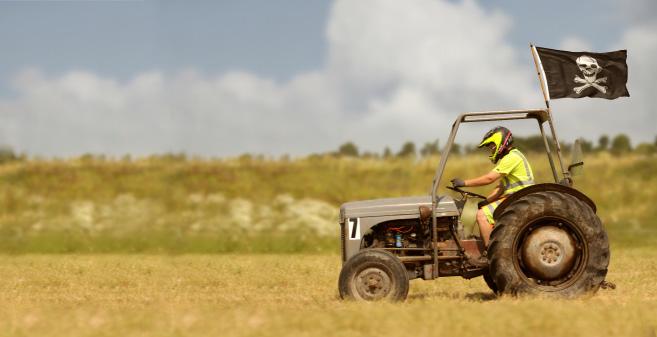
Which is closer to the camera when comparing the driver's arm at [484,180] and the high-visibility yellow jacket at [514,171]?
the driver's arm at [484,180]

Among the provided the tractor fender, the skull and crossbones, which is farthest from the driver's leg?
the skull and crossbones

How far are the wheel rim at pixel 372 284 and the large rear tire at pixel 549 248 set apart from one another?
Result: 1418 mm

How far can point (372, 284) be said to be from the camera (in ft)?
36.6

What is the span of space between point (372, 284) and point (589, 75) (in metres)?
4.27

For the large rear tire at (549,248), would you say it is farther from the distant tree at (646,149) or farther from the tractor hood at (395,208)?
the distant tree at (646,149)

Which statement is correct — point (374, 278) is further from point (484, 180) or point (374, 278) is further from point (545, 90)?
point (545, 90)

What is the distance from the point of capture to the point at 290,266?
18.9 metres

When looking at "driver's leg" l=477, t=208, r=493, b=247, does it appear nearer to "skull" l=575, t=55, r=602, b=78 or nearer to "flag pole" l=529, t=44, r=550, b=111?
"flag pole" l=529, t=44, r=550, b=111

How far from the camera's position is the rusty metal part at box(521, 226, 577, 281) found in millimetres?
11281

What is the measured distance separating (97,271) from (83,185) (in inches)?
539

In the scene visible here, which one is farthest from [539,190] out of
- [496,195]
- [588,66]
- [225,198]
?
[225,198]

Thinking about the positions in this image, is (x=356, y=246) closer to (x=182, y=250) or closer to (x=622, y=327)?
(x=622, y=327)

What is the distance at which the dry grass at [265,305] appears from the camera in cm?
838

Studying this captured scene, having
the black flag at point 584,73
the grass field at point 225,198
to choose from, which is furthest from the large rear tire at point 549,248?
the grass field at point 225,198
